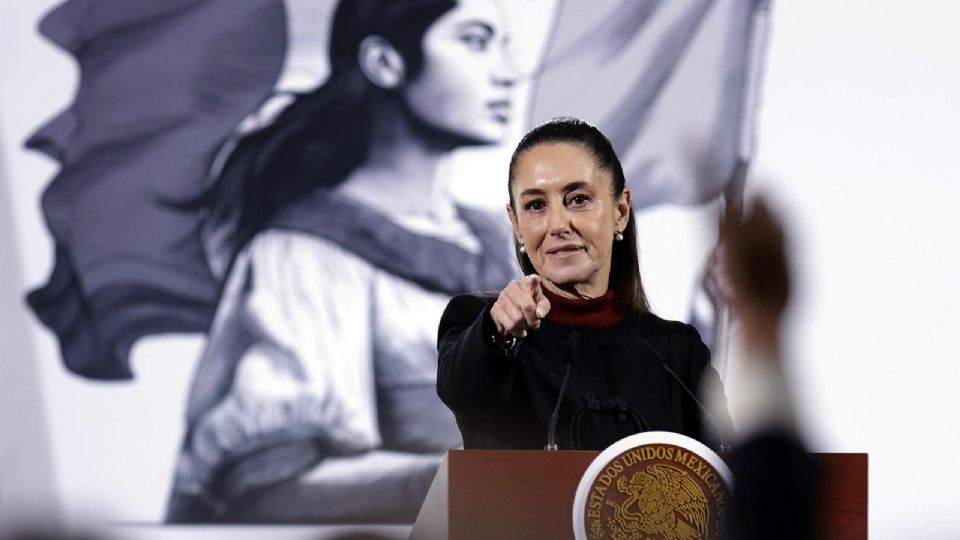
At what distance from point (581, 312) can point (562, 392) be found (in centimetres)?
28

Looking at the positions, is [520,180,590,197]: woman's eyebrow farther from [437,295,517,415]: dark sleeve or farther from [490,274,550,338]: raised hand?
[490,274,550,338]: raised hand

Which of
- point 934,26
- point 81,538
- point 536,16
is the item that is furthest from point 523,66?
point 81,538

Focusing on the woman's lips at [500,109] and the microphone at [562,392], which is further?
the woman's lips at [500,109]

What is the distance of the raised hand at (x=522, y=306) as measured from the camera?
68.5 inches

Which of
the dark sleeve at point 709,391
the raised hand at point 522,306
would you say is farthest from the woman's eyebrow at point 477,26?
the raised hand at point 522,306

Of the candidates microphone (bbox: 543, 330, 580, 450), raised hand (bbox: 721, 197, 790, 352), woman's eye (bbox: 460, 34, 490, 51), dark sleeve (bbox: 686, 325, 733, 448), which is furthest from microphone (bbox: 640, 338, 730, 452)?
woman's eye (bbox: 460, 34, 490, 51)

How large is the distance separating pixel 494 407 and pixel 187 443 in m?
2.03

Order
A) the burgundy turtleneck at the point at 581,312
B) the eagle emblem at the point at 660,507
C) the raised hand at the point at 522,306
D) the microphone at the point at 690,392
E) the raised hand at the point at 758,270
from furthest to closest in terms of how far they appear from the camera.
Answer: the burgundy turtleneck at the point at 581,312, the microphone at the point at 690,392, the raised hand at the point at 522,306, the eagle emblem at the point at 660,507, the raised hand at the point at 758,270

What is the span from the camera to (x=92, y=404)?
3867 millimetres

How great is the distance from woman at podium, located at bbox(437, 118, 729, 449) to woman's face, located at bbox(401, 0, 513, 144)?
164 centimetres

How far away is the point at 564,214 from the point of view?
232cm

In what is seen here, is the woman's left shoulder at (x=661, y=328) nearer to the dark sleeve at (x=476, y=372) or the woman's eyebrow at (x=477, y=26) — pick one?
the dark sleeve at (x=476, y=372)

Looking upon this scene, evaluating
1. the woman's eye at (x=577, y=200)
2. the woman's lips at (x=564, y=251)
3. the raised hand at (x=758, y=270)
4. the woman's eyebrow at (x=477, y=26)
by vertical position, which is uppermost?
the raised hand at (x=758, y=270)

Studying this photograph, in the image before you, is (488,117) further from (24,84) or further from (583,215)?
(583,215)
